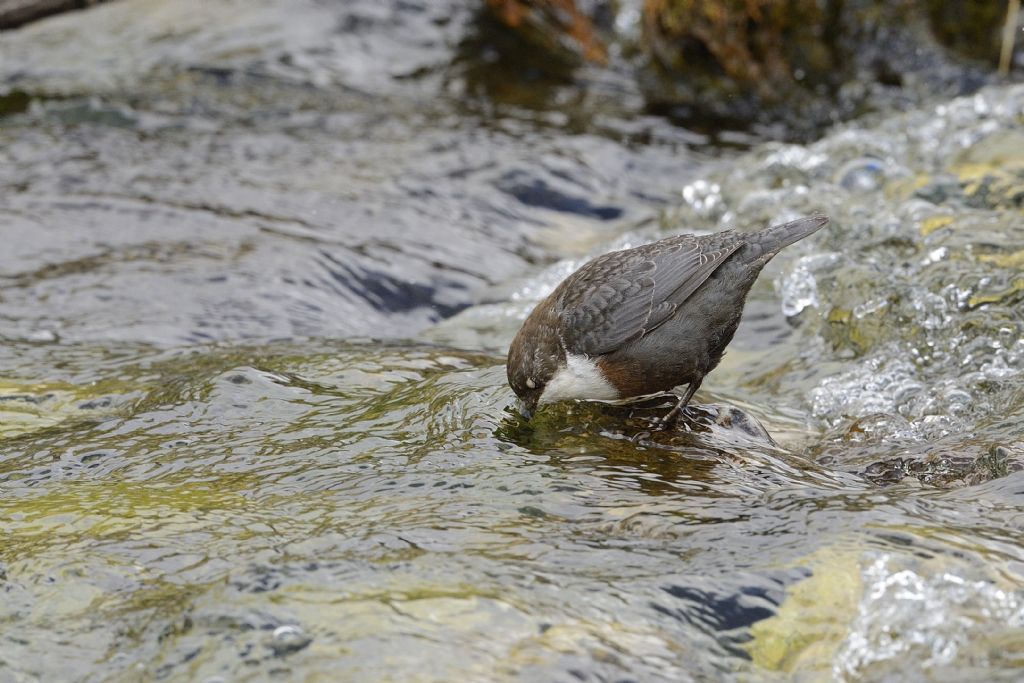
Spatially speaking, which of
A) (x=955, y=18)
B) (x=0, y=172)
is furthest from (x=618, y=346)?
(x=955, y=18)

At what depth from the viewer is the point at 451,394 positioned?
4.34 m

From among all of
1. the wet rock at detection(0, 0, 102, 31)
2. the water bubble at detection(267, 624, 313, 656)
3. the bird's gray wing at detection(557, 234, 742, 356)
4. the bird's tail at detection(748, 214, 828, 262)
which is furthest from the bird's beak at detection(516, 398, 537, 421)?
the wet rock at detection(0, 0, 102, 31)

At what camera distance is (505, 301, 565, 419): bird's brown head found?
4.11 meters

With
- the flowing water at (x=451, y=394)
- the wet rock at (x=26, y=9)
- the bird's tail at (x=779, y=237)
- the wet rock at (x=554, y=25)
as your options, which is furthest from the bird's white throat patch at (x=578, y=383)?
the wet rock at (x=26, y=9)

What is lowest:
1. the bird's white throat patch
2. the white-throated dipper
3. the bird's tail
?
the bird's white throat patch

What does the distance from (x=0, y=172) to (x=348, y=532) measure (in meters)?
5.57

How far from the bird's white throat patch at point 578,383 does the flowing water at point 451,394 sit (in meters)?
0.13

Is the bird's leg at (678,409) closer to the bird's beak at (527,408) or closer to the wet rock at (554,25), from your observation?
the bird's beak at (527,408)

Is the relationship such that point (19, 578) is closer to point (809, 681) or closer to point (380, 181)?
point (809, 681)

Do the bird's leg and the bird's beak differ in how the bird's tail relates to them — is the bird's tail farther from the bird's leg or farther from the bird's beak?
the bird's beak

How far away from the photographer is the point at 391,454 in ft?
12.5

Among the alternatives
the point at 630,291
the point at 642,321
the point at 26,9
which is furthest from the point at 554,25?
the point at 642,321

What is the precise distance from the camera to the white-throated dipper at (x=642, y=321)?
421cm

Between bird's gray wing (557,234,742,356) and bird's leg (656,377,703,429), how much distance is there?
0.27 metres
